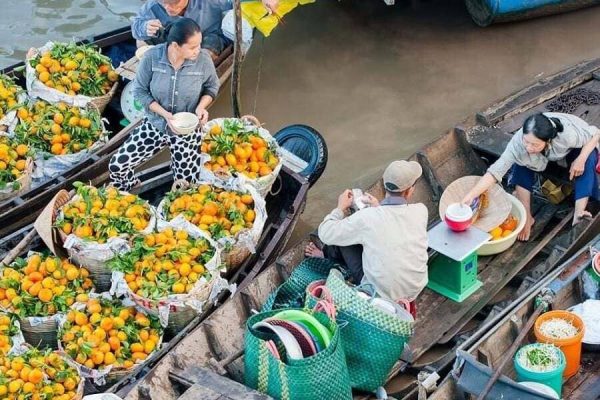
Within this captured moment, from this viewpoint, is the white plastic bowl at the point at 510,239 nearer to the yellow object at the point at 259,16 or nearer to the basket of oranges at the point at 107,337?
the basket of oranges at the point at 107,337

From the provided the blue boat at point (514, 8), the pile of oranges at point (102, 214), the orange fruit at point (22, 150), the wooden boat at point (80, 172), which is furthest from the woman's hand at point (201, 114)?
the blue boat at point (514, 8)

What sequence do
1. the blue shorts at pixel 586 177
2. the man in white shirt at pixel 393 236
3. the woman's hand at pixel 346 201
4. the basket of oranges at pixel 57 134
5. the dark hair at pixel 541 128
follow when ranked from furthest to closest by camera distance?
the basket of oranges at pixel 57 134 < the blue shorts at pixel 586 177 < the dark hair at pixel 541 128 < the woman's hand at pixel 346 201 < the man in white shirt at pixel 393 236

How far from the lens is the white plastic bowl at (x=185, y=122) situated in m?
6.38

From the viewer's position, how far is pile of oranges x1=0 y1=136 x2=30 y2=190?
7012mm

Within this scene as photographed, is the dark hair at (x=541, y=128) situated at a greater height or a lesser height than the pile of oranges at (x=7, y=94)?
greater

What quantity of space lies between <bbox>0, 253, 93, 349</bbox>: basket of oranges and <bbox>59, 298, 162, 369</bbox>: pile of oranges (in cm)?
14

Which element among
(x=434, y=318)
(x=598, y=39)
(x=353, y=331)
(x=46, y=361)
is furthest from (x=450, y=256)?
(x=598, y=39)

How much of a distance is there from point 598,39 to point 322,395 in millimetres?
6344

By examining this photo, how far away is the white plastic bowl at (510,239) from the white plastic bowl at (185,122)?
204 cm

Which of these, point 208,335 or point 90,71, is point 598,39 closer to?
point 90,71

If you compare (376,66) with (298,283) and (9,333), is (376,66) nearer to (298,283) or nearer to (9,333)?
(298,283)

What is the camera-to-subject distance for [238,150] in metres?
6.69

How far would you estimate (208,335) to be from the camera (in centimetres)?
565

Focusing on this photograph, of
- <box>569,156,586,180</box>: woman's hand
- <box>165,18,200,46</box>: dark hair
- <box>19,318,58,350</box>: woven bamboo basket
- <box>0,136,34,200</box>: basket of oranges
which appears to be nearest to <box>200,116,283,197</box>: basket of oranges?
<box>165,18,200,46</box>: dark hair
